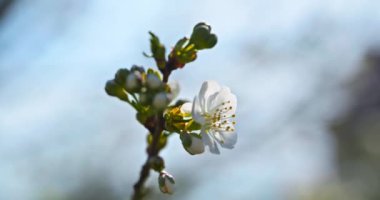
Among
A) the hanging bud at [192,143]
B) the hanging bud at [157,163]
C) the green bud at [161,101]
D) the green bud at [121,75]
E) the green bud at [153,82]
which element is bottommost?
the hanging bud at [157,163]

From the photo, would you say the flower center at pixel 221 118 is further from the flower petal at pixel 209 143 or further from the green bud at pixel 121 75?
the green bud at pixel 121 75

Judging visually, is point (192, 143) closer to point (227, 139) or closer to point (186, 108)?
point (186, 108)

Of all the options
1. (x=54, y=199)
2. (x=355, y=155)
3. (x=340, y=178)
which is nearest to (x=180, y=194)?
(x=54, y=199)

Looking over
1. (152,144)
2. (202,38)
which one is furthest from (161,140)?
(202,38)

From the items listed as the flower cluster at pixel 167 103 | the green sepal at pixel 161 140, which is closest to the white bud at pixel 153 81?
the flower cluster at pixel 167 103

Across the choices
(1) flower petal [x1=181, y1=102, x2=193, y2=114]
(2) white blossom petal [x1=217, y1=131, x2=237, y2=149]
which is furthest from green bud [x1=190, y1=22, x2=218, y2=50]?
(2) white blossom petal [x1=217, y1=131, x2=237, y2=149]

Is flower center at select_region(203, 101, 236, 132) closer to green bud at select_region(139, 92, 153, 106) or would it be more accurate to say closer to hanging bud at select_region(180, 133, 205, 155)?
hanging bud at select_region(180, 133, 205, 155)

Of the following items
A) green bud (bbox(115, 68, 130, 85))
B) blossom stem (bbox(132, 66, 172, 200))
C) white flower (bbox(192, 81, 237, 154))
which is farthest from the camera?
white flower (bbox(192, 81, 237, 154))
